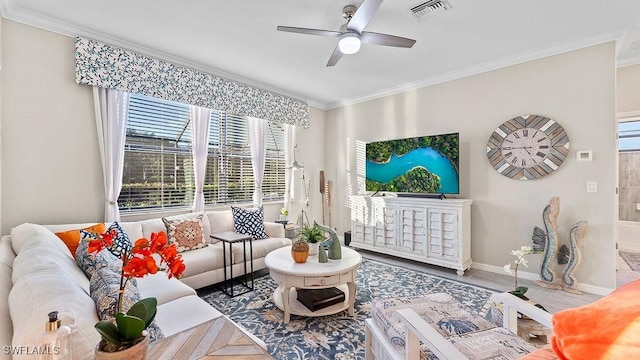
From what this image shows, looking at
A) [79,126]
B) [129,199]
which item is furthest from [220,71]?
[129,199]

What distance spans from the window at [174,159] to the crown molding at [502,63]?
8.31 feet

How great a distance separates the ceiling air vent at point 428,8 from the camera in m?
2.37

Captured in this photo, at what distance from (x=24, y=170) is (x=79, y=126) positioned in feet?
2.01

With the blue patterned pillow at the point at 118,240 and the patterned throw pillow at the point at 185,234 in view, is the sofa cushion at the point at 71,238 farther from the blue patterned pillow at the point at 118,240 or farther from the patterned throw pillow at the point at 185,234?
the patterned throw pillow at the point at 185,234

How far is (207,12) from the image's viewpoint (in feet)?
8.29

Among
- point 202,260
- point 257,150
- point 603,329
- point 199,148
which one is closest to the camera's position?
point 603,329

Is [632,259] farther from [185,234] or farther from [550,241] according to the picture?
[185,234]

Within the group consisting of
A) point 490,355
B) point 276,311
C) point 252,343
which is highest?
point 252,343

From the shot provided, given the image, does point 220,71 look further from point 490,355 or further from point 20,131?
point 490,355

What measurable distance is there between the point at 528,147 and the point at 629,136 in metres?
3.07

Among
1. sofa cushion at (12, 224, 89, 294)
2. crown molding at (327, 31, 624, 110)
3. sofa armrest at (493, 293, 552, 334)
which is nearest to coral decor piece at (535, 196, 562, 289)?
crown molding at (327, 31, 624, 110)

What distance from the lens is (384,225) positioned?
A: 169 inches

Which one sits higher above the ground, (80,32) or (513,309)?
(80,32)

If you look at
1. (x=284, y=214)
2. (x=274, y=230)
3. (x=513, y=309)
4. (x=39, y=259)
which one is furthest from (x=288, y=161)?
(x=513, y=309)
